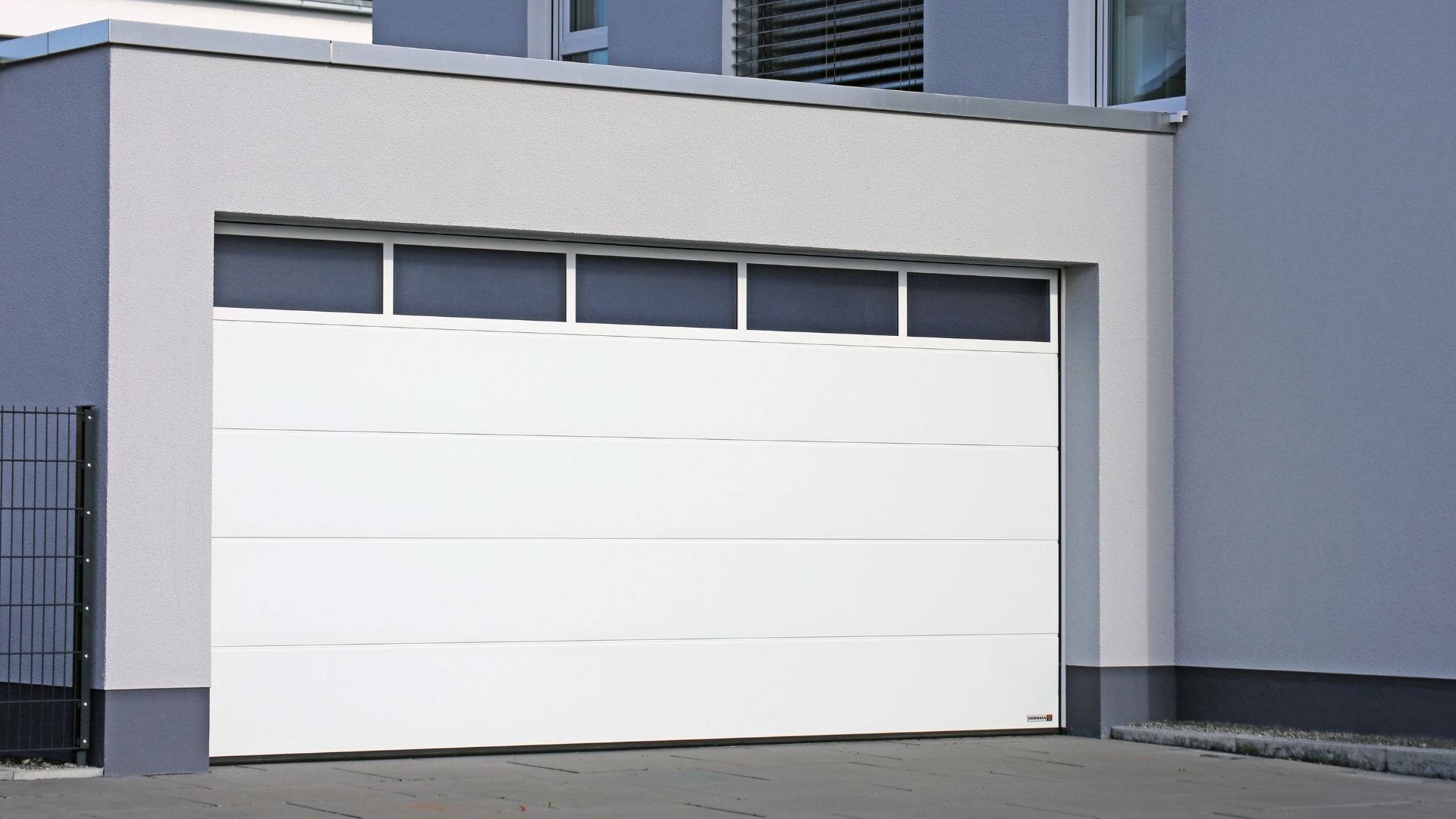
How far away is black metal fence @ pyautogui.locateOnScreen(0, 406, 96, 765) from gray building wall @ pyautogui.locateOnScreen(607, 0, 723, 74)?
254 inches

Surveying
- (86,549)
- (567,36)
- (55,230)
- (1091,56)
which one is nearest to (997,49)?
(1091,56)

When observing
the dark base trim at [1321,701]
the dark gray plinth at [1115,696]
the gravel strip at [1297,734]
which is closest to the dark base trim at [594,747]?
the dark gray plinth at [1115,696]

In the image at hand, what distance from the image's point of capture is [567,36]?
15.3 m

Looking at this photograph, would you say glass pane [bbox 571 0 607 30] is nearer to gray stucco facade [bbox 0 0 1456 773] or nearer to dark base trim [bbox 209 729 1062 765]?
gray stucco facade [bbox 0 0 1456 773]

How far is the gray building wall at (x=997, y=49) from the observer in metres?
11.5

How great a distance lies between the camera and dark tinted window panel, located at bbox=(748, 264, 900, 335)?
1003 centimetres

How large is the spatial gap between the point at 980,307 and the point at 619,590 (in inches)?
114

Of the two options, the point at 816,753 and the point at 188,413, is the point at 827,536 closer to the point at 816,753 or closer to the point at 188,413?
the point at 816,753

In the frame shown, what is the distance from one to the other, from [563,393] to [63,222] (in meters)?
2.74

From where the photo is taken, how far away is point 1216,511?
10.4 m

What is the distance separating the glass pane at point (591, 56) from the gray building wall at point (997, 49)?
3606 millimetres

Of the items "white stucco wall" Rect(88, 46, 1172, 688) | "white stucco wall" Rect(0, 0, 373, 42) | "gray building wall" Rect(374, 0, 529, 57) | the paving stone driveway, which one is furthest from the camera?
"white stucco wall" Rect(0, 0, 373, 42)

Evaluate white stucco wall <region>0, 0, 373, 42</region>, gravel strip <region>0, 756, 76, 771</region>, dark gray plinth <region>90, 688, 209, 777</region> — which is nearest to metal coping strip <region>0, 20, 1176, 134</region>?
dark gray plinth <region>90, 688, 209, 777</region>

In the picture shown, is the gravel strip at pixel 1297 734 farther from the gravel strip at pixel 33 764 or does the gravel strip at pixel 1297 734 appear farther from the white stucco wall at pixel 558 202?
the gravel strip at pixel 33 764
